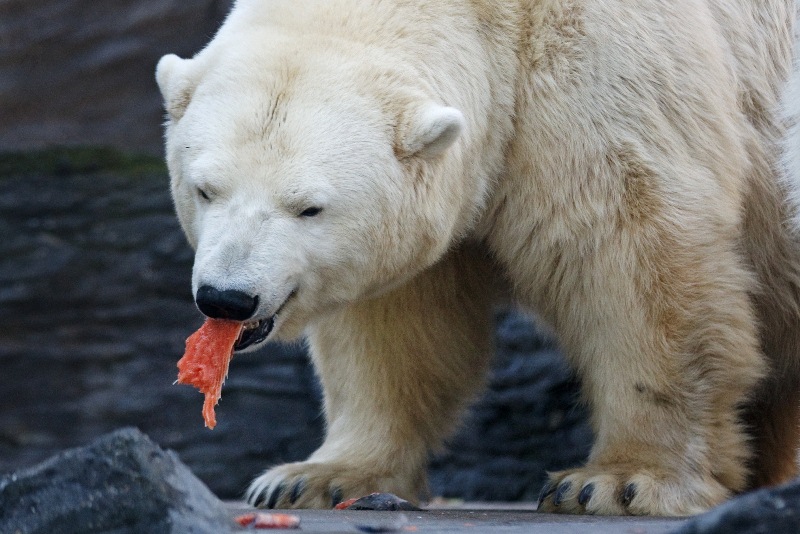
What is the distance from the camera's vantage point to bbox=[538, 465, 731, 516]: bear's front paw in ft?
12.9

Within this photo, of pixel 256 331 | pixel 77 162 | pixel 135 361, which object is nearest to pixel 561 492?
pixel 256 331

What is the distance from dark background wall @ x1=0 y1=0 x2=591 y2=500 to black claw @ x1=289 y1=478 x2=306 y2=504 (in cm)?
329

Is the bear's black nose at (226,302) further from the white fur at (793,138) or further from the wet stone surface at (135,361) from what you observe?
the wet stone surface at (135,361)

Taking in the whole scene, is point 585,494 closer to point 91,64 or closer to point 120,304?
point 120,304

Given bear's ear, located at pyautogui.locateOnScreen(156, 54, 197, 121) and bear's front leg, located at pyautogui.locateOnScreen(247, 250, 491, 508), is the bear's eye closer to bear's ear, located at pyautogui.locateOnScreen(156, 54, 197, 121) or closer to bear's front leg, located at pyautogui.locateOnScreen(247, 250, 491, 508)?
bear's ear, located at pyautogui.locateOnScreen(156, 54, 197, 121)

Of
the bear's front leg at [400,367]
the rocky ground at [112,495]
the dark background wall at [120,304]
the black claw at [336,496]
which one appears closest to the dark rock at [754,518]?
the rocky ground at [112,495]

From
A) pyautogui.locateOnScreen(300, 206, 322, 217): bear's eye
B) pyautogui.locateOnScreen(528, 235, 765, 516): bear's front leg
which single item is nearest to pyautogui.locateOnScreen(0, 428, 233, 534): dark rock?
pyautogui.locateOnScreen(300, 206, 322, 217): bear's eye

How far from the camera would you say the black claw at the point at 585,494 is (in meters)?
3.97

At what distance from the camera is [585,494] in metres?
3.98

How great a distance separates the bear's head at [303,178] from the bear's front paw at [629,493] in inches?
34.0

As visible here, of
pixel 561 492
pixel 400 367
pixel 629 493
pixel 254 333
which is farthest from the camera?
pixel 400 367

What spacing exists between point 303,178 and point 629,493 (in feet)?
4.72

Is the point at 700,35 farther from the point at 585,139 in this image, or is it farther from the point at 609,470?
the point at 609,470

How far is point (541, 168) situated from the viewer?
404 centimetres
